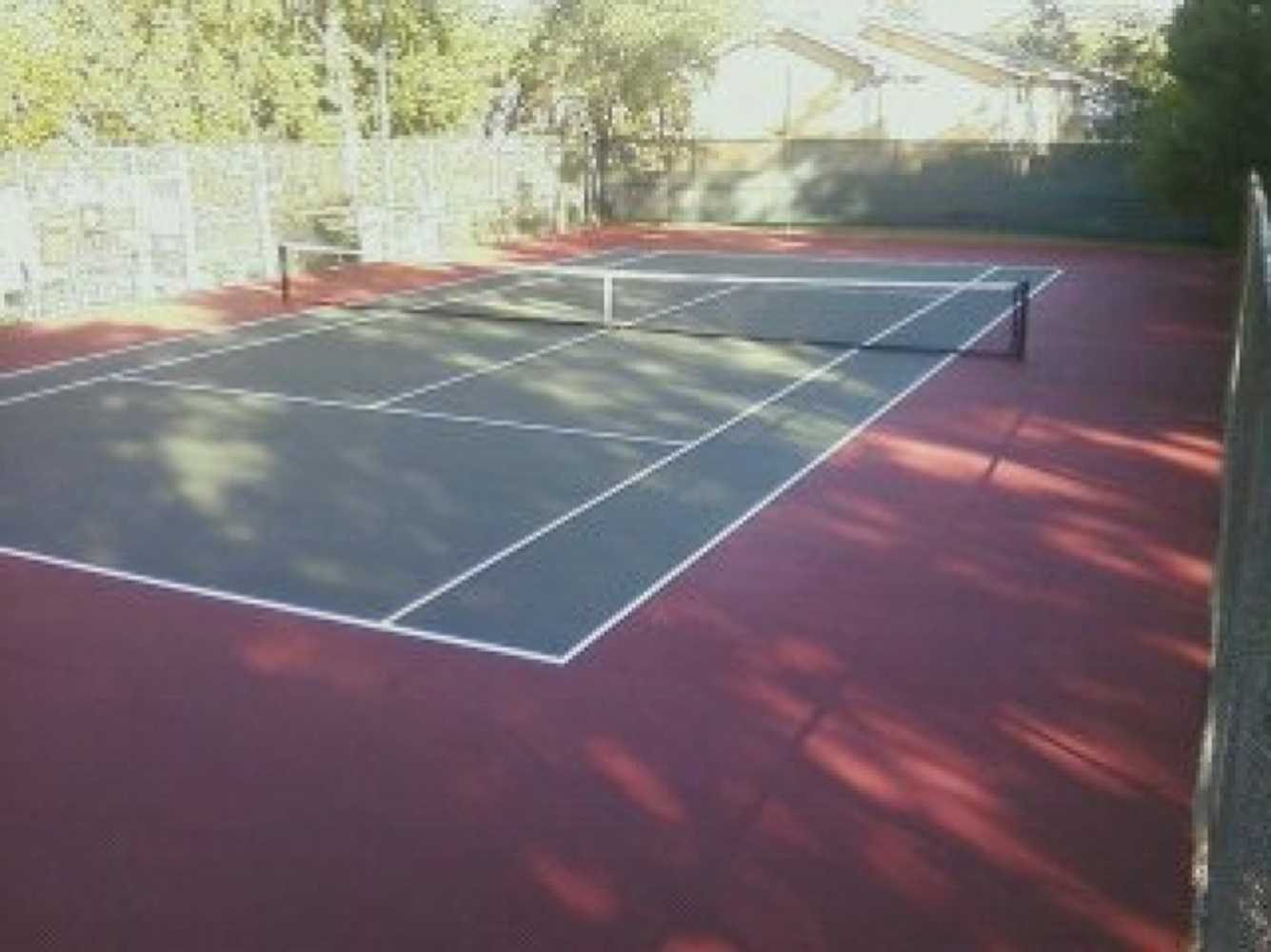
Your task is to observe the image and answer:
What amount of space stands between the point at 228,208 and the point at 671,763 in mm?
19550

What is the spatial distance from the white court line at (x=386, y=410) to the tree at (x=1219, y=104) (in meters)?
12.4

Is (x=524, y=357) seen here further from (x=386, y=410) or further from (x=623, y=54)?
(x=623, y=54)

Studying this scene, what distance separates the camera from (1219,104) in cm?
2103

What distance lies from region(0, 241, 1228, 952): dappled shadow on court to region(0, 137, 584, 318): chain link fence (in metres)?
12.2

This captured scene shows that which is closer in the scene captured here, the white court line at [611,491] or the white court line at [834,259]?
the white court line at [611,491]

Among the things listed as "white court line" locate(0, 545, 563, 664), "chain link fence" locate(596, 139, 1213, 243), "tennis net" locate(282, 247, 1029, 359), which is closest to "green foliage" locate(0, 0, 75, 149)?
"tennis net" locate(282, 247, 1029, 359)

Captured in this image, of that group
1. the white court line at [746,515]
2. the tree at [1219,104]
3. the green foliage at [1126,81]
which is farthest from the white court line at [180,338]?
the green foliage at [1126,81]

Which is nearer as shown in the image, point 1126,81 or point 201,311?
point 201,311

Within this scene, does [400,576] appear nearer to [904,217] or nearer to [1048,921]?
[1048,921]

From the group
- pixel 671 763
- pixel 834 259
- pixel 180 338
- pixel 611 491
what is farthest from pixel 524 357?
pixel 834 259

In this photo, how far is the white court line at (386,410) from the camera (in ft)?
43.5

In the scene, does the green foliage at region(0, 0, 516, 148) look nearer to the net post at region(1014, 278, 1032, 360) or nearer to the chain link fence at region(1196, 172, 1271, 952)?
the net post at region(1014, 278, 1032, 360)

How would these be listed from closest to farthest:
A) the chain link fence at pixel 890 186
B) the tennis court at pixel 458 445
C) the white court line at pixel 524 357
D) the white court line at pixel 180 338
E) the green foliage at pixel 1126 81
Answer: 1. the tennis court at pixel 458 445
2. the white court line at pixel 524 357
3. the white court line at pixel 180 338
4. the chain link fence at pixel 890 186
5. the green foliage at pixel 1126 81

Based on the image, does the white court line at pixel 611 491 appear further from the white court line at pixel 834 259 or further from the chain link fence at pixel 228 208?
the chain link fence at pixel 228 208
